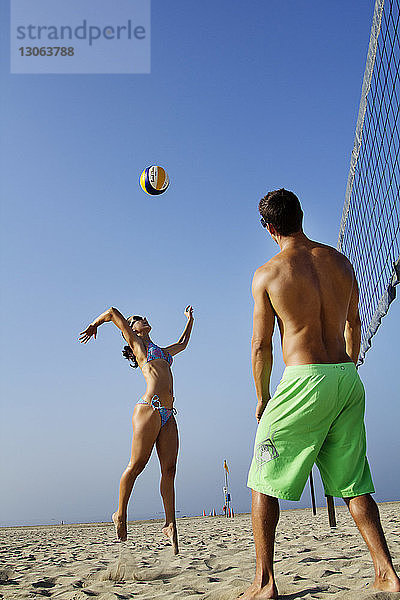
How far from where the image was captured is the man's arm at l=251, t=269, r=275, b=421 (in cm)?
229

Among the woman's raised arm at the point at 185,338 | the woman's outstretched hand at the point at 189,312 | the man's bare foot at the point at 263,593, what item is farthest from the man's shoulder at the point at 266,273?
the woman's outstretched hand at the point at 189,312

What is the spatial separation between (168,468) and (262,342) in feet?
6.79

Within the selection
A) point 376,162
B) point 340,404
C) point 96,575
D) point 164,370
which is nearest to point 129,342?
point 164,370

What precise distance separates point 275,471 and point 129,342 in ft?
7.57

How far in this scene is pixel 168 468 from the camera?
13.1 feet

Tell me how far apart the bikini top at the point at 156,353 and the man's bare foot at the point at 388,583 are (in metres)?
2.52

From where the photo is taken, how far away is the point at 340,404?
2170 millimetres

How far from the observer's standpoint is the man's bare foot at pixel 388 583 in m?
1.96

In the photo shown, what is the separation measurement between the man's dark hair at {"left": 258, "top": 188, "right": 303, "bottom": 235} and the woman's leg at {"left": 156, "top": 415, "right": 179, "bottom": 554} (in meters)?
2.09

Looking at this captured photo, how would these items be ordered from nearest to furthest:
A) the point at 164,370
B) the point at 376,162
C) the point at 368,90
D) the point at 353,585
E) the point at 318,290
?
1. the point at 318,290
2. the point at 353,585
3. the point at 164,370
4. the point at 368,90
5. the point at 376,162

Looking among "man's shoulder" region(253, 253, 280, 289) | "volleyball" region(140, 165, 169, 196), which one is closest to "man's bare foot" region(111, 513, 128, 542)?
"man's shoulder" region(253, 253, 280, 289)

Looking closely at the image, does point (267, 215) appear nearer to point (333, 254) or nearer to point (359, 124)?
point (333, 254)

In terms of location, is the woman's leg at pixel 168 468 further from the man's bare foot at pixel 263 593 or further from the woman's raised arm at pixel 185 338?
the man's bare foot at pixel 263 593

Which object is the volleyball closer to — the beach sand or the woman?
the woman
